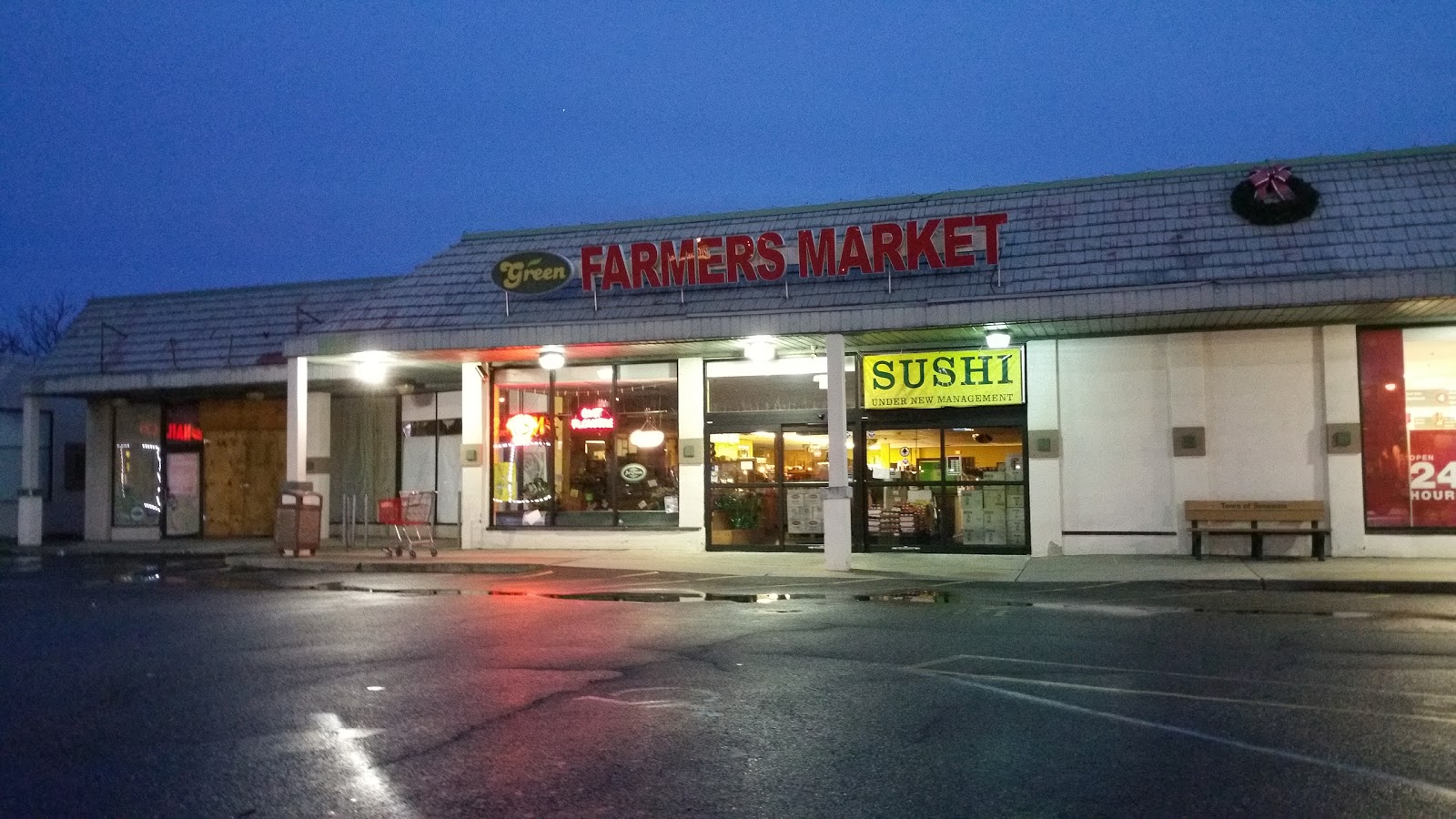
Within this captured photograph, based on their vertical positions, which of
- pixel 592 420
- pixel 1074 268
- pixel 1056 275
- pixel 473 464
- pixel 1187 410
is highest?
pixel 1074 268

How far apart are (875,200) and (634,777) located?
52.8 ft

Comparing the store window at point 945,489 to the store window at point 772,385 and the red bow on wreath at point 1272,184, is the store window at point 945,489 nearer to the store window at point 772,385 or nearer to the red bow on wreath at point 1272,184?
the store window at point 772,385

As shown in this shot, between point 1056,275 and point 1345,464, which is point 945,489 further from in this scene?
point 1345,464

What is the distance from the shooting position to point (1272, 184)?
18562mm

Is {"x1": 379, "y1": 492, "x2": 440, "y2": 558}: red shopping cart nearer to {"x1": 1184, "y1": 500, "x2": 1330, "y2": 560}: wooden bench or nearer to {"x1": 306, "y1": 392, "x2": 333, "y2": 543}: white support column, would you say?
{"x1": 306, "y1": 392, "x2": 333, "y2": 543}: white support column

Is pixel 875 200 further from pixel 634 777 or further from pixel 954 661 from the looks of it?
pixel 634 777

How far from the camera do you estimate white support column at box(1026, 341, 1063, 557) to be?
1997cm

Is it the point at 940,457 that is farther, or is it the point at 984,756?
the point at 940,457

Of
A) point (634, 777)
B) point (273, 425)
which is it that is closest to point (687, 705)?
point (634, 777)

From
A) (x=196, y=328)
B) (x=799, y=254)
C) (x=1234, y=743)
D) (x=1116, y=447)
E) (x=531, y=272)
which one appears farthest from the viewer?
(x=196, y=328)

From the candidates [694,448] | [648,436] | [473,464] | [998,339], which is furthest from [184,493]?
[998,339]

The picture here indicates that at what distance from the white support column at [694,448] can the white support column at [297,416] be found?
6.64 meters

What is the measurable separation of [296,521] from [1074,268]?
546 inches

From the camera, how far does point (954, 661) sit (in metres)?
10.0
